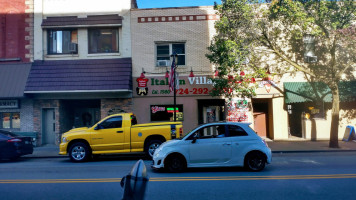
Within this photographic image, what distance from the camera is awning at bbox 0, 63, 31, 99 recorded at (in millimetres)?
15303

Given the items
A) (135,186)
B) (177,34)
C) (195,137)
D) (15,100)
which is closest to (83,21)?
(177,34)

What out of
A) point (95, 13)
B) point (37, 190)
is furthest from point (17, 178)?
point (95, 13)

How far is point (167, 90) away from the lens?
1628 cm

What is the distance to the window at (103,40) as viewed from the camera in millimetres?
16906

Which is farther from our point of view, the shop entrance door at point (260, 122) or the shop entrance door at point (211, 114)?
the shop entrance door at point (260, 122)

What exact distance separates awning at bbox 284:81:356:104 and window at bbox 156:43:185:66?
6129 millimetres

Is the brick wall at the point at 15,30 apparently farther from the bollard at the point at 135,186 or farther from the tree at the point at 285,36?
the bollard at the point at 135,186

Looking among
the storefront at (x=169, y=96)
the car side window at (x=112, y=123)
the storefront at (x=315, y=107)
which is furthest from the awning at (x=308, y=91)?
the car side window at (x=112, y=123)

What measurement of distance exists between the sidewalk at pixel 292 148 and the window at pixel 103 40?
6195mm

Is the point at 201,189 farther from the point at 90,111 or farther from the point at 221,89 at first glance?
the point at 90,111

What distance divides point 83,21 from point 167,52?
5168 millimetres

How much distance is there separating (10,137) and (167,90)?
8.04m

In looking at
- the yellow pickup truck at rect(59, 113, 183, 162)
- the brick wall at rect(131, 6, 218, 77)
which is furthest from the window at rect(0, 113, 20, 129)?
the brick wall at rect(131, 6, 218, 77)

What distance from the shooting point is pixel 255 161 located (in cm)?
865
